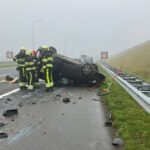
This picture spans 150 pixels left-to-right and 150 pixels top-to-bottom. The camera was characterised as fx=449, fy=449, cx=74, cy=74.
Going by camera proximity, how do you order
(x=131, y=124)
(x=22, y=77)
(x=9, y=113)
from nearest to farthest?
(x=131, y=124) → (x=9, y=113) → (x=22, y=77)

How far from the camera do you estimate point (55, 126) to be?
9.05 metres

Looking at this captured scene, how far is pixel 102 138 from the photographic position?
782cm

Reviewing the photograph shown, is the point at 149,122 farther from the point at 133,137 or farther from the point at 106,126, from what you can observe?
the point at 133,137

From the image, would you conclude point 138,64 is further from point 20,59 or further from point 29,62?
point 29,62

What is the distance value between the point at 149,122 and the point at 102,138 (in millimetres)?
1695

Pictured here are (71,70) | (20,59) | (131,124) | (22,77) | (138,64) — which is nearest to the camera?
(131,124)

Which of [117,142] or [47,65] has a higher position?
[47,65]

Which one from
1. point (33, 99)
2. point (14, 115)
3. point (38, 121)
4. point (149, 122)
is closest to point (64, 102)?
point (33, 99)

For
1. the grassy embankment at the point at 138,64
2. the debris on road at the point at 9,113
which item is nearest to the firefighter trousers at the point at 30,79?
the debris on road at the point at 9,113

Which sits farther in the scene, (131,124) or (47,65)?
(47,65)

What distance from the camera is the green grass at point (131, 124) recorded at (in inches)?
283

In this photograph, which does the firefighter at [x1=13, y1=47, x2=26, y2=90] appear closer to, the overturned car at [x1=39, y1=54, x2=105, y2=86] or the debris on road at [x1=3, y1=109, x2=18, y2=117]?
the overturned car at [x1=39, y1=54, x2=105, y2=86]

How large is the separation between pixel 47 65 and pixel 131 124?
9139mm

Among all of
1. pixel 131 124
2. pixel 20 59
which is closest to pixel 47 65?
pixel 20 59
